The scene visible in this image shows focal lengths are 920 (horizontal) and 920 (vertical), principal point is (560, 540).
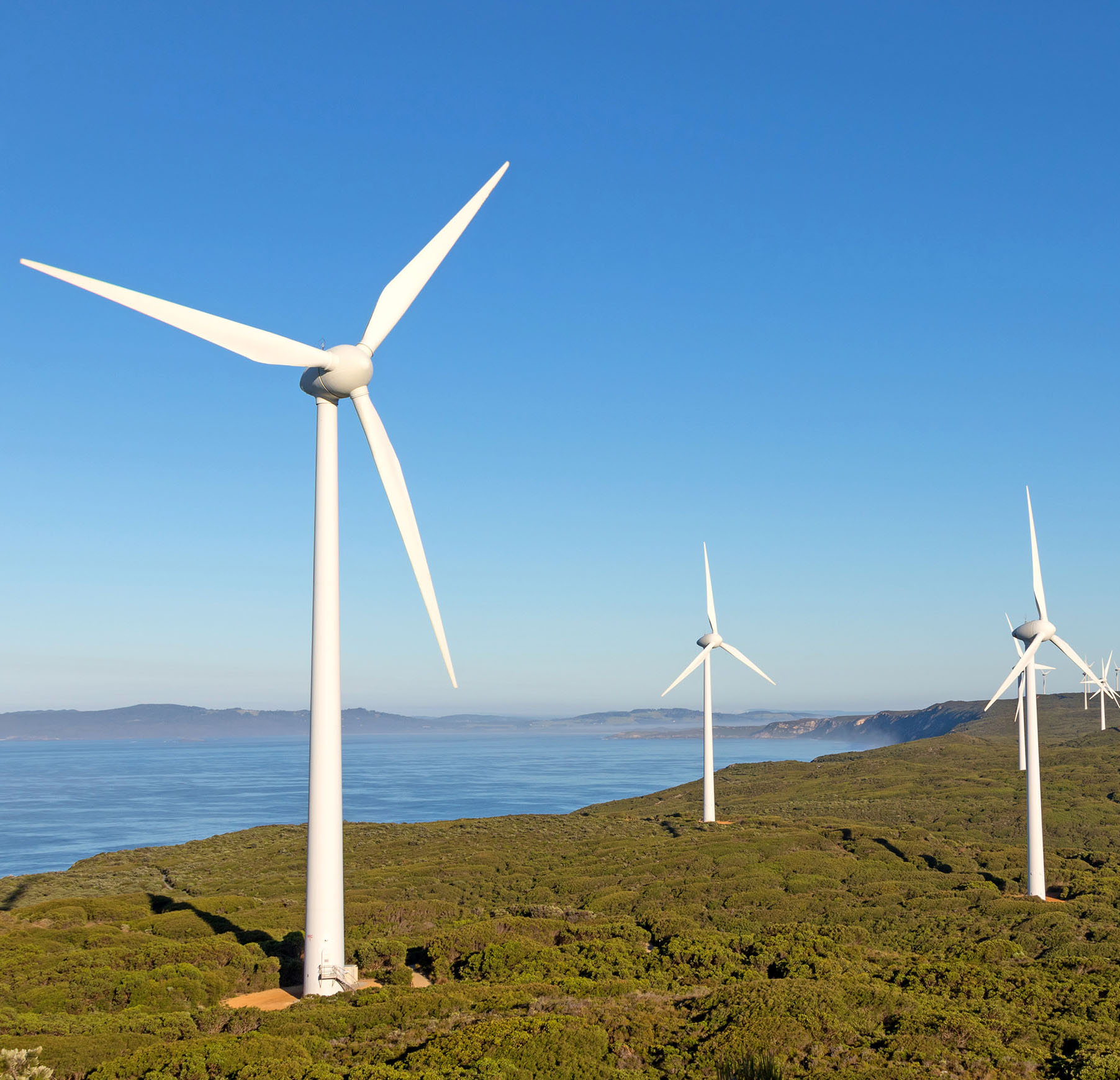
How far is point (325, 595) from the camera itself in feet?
68.8

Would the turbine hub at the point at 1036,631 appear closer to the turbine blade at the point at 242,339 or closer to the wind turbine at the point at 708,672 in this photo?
the wind turbine at the point at 708,672

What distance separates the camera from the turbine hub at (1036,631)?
46562 mm

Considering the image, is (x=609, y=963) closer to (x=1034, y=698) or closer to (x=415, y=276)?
(x=415, y=276)

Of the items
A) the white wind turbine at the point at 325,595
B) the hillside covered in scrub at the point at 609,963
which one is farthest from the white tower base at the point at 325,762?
the hillside covered in scrub at the point at 609,963

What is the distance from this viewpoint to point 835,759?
14625 cm

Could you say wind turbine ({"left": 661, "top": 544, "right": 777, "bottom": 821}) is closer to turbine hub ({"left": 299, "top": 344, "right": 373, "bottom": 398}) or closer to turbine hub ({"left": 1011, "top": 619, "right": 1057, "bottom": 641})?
turbine hub ({"left": 1011, "top": 619, "right": 1057, "bottom": 641})

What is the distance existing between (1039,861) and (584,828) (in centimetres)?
3558

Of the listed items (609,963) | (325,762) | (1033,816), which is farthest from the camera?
(1033,816)

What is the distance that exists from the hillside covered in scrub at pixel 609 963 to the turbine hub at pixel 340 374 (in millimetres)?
13388

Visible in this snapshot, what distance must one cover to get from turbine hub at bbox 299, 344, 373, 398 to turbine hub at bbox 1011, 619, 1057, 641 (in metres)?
38.9

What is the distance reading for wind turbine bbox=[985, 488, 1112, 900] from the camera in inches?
1597

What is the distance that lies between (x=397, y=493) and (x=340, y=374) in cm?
329


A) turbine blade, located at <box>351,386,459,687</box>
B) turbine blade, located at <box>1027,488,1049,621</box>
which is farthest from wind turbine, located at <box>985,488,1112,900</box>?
turbine blade, located at <box>351,386,459,687</box>

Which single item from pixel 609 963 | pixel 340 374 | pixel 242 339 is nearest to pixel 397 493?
pixel 340 374
